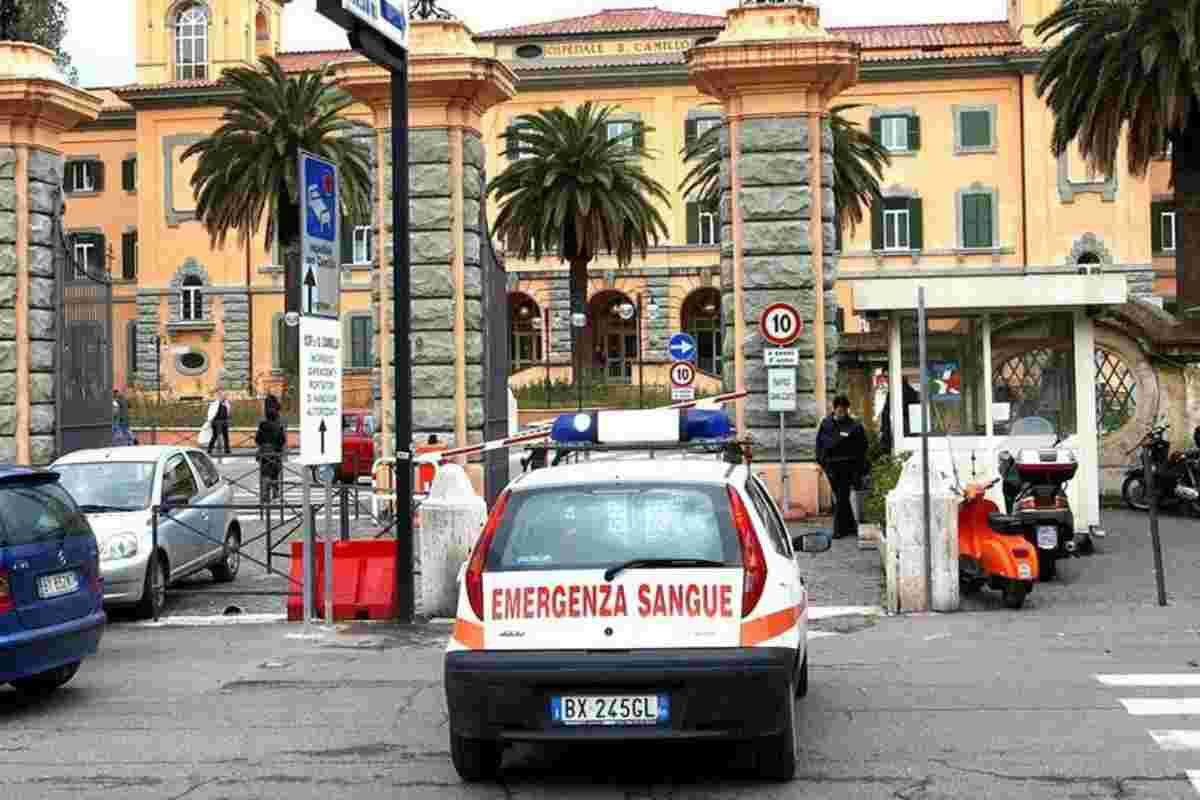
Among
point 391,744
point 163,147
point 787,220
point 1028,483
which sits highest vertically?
point 163,147

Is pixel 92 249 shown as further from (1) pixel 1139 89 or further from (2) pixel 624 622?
(2) pixel 624 622

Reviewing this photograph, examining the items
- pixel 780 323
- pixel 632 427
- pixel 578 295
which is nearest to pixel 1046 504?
pixel 780 323

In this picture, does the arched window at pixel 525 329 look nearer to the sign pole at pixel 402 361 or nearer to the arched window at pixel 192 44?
the arched window at pixel 192 44

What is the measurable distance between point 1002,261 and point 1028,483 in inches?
1773

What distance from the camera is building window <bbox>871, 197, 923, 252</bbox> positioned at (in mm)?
60344

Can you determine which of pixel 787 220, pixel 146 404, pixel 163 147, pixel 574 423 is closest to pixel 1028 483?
pixel 787 220

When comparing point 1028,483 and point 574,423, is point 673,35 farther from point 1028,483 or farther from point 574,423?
point 574,423

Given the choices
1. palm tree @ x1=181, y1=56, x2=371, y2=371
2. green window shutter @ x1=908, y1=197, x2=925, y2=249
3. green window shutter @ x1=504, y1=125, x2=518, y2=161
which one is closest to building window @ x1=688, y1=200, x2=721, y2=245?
green window shutter @ x1=504, y1=125, x2=518, y2=161

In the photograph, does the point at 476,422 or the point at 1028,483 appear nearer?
the point at 1028,483

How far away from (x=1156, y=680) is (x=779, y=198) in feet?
33.5

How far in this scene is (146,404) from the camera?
52062 millimetres

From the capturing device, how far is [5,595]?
9.87 m

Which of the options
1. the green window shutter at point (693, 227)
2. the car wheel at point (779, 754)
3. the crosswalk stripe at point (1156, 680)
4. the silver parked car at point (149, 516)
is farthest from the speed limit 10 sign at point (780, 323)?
the green window shutter at point (693, 227)

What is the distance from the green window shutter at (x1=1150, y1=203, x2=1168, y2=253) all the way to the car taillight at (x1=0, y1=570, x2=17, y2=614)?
56.2 metres
